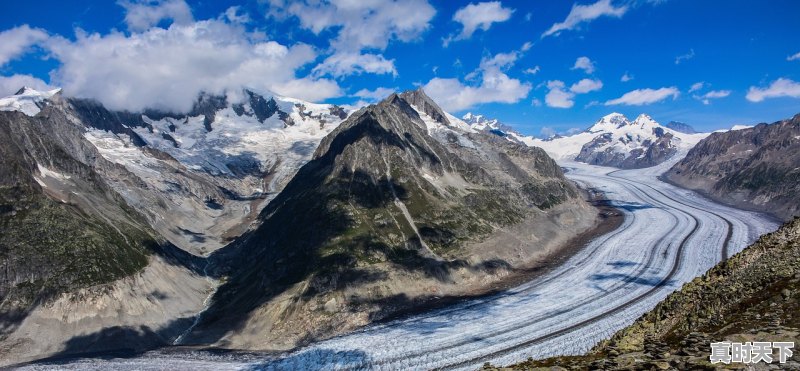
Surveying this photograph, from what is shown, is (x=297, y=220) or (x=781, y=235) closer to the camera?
(x=781, y=235)

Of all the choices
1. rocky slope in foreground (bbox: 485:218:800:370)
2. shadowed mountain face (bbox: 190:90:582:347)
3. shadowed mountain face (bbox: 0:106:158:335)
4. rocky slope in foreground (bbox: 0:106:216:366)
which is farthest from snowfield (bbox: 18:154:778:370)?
rocky slope in foreground (bbox: 485:218:800:370)

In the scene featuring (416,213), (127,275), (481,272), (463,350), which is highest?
(416,213)

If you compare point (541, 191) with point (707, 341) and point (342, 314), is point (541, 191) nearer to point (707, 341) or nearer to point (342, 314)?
point (342, 314)

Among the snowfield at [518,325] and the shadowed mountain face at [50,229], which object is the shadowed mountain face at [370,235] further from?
the shadowed mountain face at [50,229]

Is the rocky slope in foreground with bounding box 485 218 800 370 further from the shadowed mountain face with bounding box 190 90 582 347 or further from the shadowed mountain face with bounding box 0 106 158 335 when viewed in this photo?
the shadowed mountain face with bounding box 0 106 158 335

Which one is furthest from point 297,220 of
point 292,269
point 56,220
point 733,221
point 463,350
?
point 733,221
